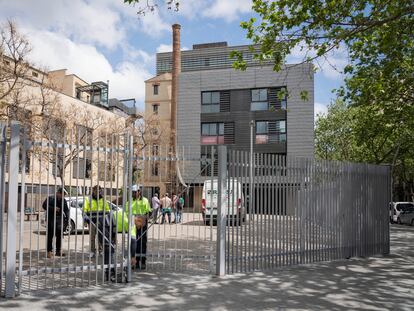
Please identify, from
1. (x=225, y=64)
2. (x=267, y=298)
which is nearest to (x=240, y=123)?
(x=225, y=64)

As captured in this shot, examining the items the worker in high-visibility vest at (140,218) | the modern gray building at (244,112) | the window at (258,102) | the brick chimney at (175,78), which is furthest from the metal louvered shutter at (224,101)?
the worker in high-visibility vest at (140,218)

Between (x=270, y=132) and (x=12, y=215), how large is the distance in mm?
33733

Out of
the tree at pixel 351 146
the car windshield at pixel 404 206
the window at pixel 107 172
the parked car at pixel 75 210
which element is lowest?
the car windshield at pixel 404 206

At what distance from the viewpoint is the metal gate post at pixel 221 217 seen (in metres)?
8.79

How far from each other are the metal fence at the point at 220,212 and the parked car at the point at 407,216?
1894 cm

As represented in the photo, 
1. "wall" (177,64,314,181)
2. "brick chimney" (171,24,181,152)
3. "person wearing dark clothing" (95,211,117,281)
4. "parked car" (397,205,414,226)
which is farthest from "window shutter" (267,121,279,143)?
"person wearing dark clothing" (95,211,117,281)

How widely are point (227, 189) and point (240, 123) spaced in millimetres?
31252

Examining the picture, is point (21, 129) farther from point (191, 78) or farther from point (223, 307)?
point (191, 78)

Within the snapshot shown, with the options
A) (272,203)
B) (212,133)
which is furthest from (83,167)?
(212,133)

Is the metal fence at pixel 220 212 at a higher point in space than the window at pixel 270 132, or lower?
lower

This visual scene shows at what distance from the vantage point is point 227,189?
9.00 metres

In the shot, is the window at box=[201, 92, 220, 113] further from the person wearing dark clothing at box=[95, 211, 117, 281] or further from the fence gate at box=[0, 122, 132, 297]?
the person wearing dark clothing at box=[95, 211, 117, 281]

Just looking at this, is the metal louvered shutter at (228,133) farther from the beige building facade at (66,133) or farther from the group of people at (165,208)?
the group of people at (165,208)

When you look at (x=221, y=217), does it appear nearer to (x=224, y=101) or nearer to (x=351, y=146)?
(x=224, y=101)
